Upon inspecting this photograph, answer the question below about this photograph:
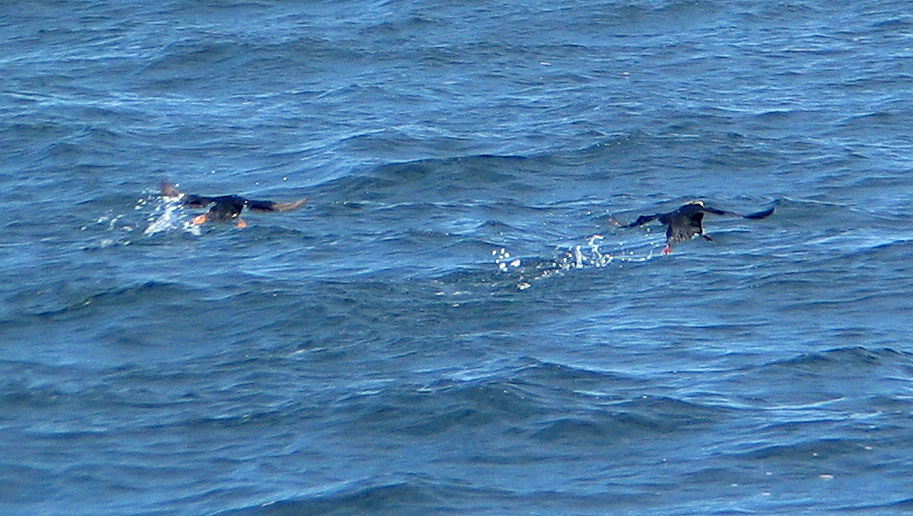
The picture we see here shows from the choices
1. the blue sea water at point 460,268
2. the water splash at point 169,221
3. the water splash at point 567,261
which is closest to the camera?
the blue sea water at point 460,268

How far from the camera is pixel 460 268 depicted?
2869 centimetres

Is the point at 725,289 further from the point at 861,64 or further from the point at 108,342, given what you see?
the point at 861,64

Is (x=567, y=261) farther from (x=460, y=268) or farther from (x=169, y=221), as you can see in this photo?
(x=169, y=221)

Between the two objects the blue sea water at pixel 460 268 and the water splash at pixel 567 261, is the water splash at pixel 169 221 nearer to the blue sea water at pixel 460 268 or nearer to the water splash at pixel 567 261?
the blue sea water at pixel 460 268

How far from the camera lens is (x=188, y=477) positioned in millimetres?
22922

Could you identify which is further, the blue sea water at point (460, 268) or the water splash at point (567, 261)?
the water splash at point (567, 261)

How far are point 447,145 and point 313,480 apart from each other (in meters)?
13.4

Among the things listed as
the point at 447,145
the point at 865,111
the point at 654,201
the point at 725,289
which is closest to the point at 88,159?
the point at 447,145

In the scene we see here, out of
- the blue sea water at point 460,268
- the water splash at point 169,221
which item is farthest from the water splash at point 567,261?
the water splash at point 169,221

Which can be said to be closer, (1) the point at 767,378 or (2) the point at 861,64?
(1) the point at 767,378

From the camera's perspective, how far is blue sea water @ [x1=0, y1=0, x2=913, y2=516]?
2311 centimetres

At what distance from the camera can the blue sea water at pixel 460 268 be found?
2311cm

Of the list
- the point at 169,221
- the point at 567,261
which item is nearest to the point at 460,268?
the point at 567,261

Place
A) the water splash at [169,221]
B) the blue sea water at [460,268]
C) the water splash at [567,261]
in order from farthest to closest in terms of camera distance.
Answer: the water splash at [169,221], the water splash at [567,261], the blue sea water at [460,268]
